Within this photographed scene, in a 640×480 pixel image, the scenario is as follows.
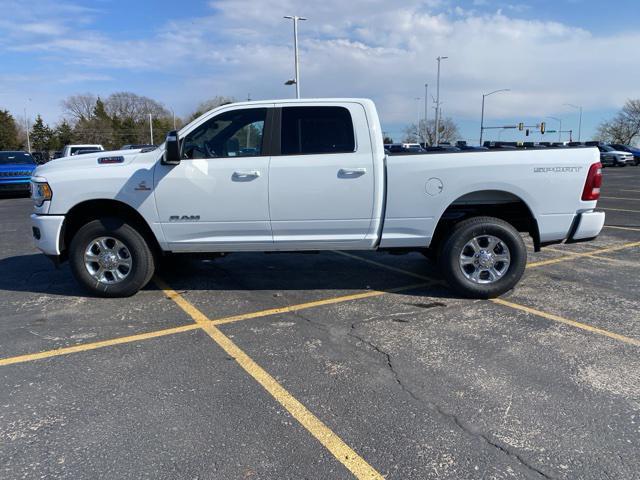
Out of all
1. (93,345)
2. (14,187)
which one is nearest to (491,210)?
(93,345)

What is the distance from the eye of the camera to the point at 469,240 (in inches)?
206

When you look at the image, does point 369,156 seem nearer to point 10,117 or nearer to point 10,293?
point 10,293

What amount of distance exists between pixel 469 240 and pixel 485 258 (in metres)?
0.27

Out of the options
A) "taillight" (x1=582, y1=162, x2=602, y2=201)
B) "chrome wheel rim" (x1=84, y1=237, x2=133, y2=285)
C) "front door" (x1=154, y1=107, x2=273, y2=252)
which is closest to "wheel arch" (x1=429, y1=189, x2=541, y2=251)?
"taillight" (x1=582, y1=162, x2=602, y2=201)

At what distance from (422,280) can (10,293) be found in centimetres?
494

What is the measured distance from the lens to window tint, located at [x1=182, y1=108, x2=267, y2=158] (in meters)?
5.10

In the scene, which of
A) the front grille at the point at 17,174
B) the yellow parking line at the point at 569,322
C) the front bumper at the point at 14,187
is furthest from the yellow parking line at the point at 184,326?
the front grille at the point at 17,174

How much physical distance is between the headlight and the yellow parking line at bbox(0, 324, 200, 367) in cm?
187

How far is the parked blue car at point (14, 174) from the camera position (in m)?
17.2

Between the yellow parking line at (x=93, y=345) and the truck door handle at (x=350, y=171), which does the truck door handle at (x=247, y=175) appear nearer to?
the truck door handle at (x=350, y=171)

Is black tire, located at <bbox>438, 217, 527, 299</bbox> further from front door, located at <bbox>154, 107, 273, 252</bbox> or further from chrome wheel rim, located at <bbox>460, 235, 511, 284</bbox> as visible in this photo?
front door, located at <bbox>154, 107, 273, 252</bbox>

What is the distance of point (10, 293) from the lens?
568cm

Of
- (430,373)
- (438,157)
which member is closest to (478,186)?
(438,157)

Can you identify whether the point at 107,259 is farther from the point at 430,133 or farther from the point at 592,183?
the point at 430,133
